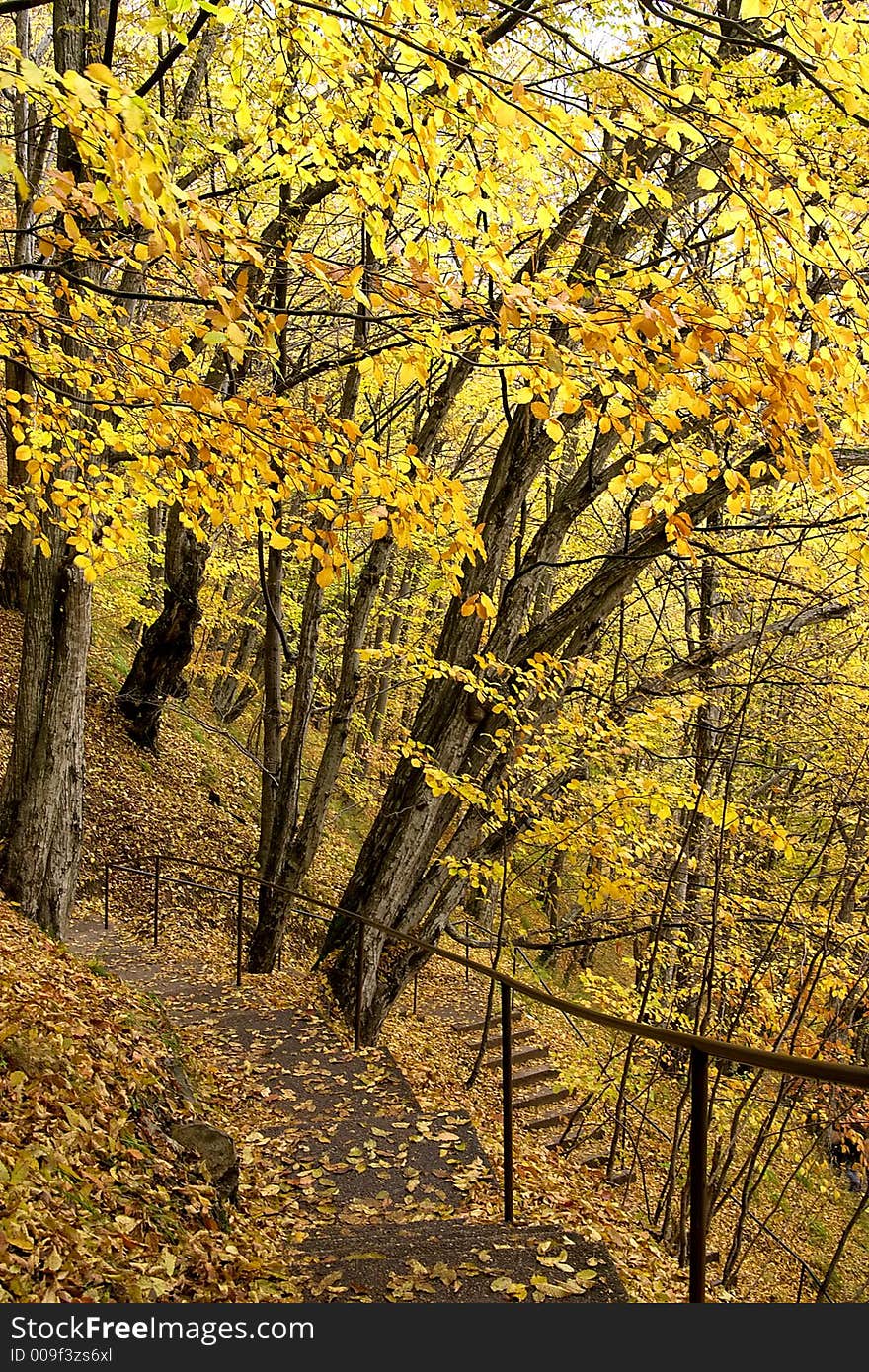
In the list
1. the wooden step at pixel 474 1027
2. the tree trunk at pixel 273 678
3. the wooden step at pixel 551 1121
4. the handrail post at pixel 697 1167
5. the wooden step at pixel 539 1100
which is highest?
the tree trunk at pixel 273 678

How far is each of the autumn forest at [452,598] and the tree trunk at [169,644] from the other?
0.59 feet

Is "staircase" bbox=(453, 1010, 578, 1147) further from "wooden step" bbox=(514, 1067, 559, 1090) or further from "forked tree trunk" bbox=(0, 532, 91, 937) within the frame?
"forked tree trunk" bbox=(0, 532, 91, 937)

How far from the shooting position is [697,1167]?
2533mm

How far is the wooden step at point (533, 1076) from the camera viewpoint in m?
10.9

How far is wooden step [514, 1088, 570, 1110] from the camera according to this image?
10.5m

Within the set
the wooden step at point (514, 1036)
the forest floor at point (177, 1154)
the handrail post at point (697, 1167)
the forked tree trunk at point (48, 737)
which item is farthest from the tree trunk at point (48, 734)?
the handrail post at point (697, 1167)

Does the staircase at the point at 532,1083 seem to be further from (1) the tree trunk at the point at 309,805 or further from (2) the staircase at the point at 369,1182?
(2) the staircase at the point at 369,1182

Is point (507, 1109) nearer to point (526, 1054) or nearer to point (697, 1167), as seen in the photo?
point (697, 1167)

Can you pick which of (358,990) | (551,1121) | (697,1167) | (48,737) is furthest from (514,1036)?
(697,1167)

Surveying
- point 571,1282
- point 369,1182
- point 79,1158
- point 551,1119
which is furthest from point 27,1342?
point 551,1119

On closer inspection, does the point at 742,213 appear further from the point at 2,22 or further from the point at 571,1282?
the point at 2,22

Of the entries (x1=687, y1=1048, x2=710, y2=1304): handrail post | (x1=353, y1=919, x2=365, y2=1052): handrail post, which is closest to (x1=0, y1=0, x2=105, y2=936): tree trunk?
(x1=353, y1=919, x2=365, y2=1052): handrail post

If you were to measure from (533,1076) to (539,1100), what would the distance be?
0.36m

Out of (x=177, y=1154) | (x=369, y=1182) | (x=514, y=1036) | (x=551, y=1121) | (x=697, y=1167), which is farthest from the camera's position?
(x=514, y=1036)
